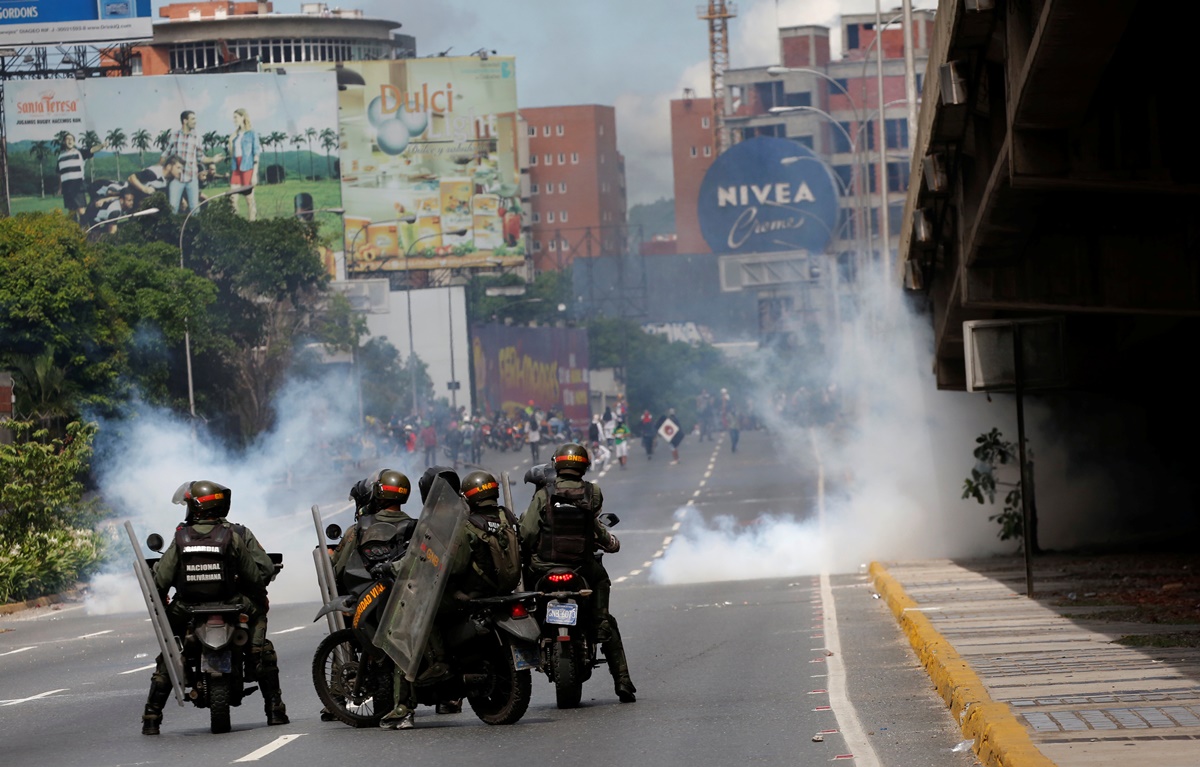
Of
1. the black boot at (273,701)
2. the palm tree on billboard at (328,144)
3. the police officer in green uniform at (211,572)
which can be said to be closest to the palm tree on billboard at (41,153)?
the palm tree on billboard at (328,144)

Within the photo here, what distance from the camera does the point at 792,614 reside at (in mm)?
20141

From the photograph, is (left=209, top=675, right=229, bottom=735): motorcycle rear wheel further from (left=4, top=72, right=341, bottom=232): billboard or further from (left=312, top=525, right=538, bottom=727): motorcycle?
(left=4, top=72, right=341, bottom=232): billboard

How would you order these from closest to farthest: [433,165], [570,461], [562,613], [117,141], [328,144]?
[562,613] → [570,461] → [117,141] → [328,144] → [433,165]

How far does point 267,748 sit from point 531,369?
310ft

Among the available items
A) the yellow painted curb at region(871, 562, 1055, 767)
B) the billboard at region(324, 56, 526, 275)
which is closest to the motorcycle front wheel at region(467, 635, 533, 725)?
the yellow painted curb at region(871, 562, 1055, 767)

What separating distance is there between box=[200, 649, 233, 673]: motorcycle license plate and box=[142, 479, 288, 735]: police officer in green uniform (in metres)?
0.20

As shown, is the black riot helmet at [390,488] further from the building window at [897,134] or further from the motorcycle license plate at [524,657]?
the building window at [897,134]

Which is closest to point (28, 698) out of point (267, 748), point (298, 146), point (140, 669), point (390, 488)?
point (140, 669)

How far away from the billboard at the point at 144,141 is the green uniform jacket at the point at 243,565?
7743 cm

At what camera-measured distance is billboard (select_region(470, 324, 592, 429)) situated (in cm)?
9556

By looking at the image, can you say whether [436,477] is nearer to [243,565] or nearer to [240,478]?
[243,565]

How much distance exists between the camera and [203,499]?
11.3 m

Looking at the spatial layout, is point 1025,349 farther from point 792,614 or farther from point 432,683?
point 432,683

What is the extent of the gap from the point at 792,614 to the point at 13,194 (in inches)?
2938
